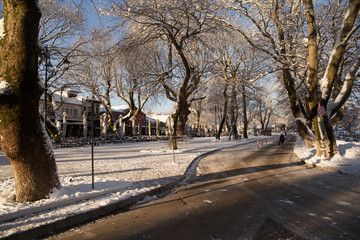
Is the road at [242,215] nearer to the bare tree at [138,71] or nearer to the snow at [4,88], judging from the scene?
the snow at [4,88]

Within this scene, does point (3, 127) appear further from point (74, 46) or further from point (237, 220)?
point (74, 46)

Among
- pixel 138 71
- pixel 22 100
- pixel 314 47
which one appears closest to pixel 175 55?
pixel 138 71

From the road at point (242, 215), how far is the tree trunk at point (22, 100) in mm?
1576

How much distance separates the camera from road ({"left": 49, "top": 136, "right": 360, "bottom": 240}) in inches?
132

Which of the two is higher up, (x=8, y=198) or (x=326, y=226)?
(x=8, y=198)

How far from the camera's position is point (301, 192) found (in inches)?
216

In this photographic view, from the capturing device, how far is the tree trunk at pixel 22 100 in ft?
13.3

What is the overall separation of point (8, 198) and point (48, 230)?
160 centimetres

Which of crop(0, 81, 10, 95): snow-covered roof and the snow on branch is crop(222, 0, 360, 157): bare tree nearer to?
the snow on branch

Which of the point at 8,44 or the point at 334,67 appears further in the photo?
the point at 334,67

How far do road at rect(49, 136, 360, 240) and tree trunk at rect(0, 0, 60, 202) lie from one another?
62.0 inches

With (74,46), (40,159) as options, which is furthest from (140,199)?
(74,46)

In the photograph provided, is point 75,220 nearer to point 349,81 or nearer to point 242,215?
point 242,215

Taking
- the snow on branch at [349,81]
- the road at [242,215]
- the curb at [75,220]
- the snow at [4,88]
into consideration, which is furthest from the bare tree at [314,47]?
the snow at [4,88]
